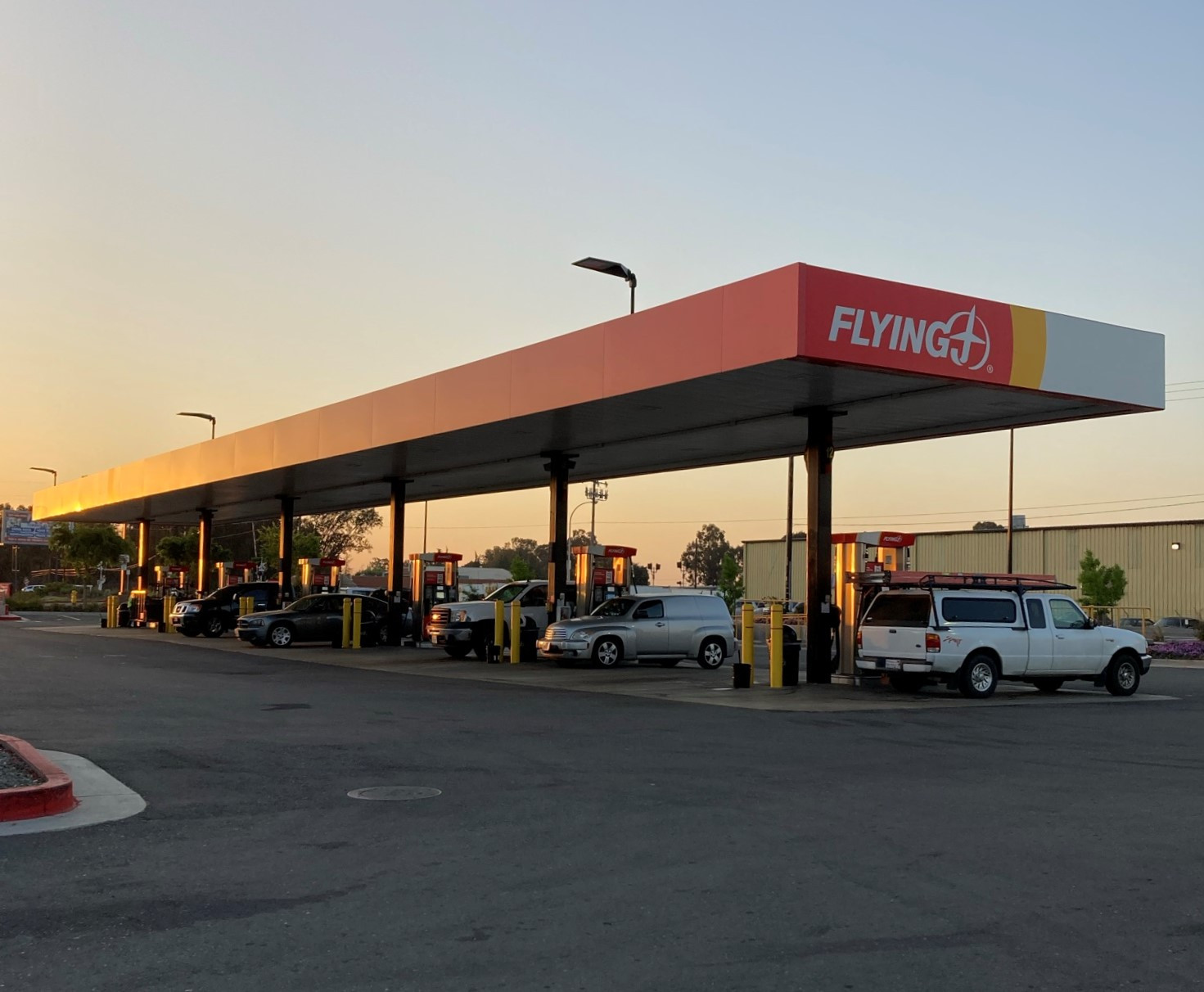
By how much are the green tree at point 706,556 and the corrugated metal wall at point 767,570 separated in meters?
87.7

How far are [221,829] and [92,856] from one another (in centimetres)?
106

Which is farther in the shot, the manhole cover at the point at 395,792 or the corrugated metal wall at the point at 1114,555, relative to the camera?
the corrugated metal wall at the point at 1114,555

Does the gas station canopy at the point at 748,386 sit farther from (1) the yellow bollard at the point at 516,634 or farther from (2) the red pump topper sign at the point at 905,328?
(1) the yellow bollard at the point at 516,634

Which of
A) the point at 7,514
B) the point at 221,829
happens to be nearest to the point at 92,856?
the point at 221,829

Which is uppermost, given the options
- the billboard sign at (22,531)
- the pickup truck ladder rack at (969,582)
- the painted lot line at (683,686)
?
the billboard sign at (22,531)

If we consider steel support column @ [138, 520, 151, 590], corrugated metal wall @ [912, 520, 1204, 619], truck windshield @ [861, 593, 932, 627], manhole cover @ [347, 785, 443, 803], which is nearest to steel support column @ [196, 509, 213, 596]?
steel support column @ [138, 520, 151, 590]

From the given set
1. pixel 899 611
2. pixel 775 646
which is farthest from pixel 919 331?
pixel 775 646

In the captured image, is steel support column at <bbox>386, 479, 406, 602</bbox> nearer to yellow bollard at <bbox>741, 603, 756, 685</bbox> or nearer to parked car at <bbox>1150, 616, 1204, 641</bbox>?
yellow bollard at <bbox>741, 603, 756, 685</bbox>

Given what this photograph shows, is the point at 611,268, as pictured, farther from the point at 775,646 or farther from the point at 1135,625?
the point at 1135,625

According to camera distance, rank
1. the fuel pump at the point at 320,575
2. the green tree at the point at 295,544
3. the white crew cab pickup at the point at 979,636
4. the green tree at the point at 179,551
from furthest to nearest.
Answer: the green tree at the point at 295,544 < the green tree at the point at 179,551 < the fuel pump at the point at 320,575 < the white crew cab pickup at the point at 979,636

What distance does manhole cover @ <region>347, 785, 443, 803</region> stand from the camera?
10156 millimetres

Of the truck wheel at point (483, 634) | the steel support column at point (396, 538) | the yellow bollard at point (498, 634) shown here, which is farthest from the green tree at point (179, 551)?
the yellow bollard at point (498, 634)

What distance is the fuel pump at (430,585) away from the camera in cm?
3881

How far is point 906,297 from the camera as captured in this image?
19.0 meters
